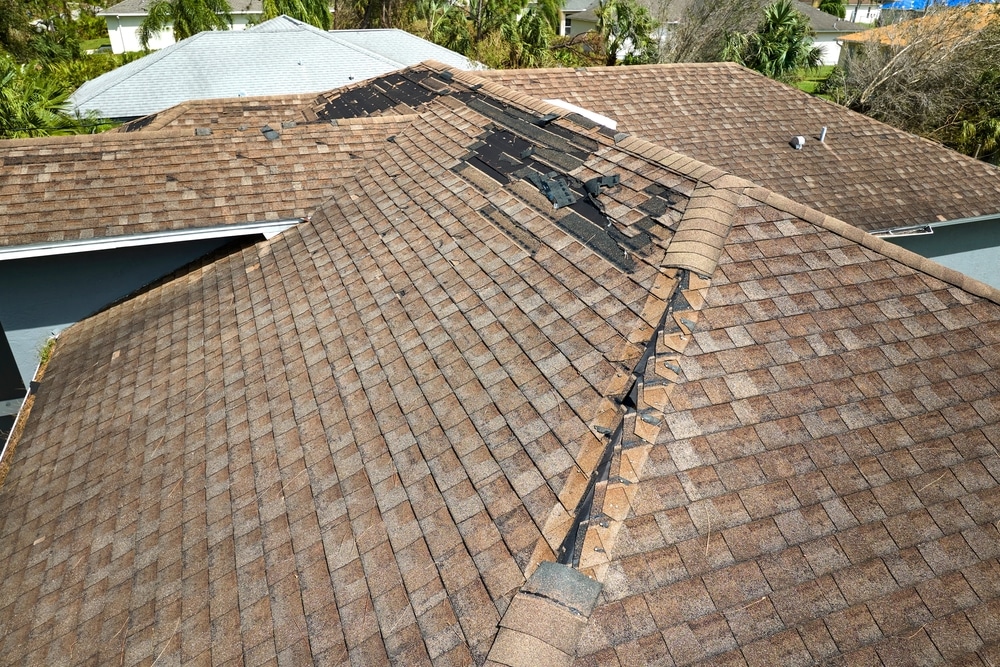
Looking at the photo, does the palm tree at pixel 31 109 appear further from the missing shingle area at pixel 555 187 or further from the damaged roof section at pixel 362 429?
the missing shingle area at pixel 555 187

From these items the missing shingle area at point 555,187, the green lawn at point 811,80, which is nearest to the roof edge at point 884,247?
the missing shingle area at point 555,187

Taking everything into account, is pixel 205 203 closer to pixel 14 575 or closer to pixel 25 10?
pixel 14 575

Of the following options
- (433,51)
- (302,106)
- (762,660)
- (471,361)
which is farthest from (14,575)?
(433,51)

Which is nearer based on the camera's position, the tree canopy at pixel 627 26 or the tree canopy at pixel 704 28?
the tree canopy at pixel 627 26

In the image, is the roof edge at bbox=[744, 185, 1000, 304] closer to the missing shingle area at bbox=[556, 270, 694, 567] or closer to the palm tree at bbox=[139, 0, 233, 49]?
the missing shingle area at bbox=[556, 270, 694, 567]

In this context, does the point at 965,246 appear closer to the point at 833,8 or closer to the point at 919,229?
the point at 919,229
